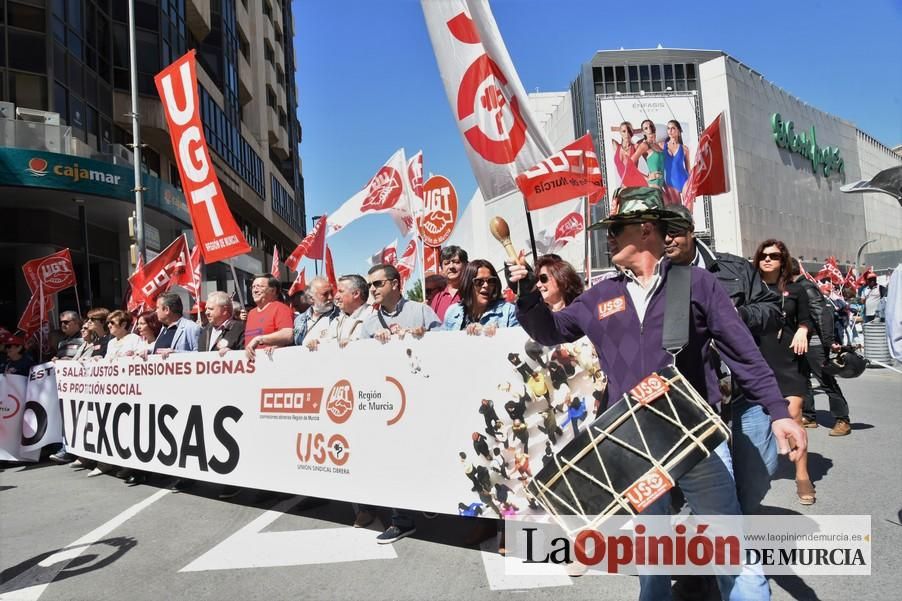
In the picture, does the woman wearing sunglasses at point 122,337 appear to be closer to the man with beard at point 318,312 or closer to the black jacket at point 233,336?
the black jacket at point 233,336

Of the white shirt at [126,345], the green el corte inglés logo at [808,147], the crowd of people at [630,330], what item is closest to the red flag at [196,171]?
the crowd of people at [630,330]

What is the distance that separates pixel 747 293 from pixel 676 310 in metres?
1.53

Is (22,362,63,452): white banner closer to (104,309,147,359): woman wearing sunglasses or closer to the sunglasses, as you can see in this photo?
(104,309,147,359): woman wearing sunglasses

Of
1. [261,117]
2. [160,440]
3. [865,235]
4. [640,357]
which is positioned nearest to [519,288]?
[640,357]

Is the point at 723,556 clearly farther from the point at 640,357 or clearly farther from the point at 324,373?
the point at 324,373

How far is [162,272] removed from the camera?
982 cm

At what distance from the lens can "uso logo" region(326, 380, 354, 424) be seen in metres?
4.48

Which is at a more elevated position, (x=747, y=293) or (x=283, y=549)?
(x=747, y=293)

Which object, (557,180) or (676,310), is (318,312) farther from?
(676,310)

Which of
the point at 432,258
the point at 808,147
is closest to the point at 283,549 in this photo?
the point at 432,258

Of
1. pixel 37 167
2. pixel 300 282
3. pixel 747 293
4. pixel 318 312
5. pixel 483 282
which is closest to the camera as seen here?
pixel 747 293

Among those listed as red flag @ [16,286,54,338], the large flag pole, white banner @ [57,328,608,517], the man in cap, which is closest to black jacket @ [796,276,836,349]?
the man in cap

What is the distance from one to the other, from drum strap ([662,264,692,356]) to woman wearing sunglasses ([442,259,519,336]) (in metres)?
2.21

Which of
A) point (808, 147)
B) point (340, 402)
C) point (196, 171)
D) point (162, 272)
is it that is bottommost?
point (340, 402)
